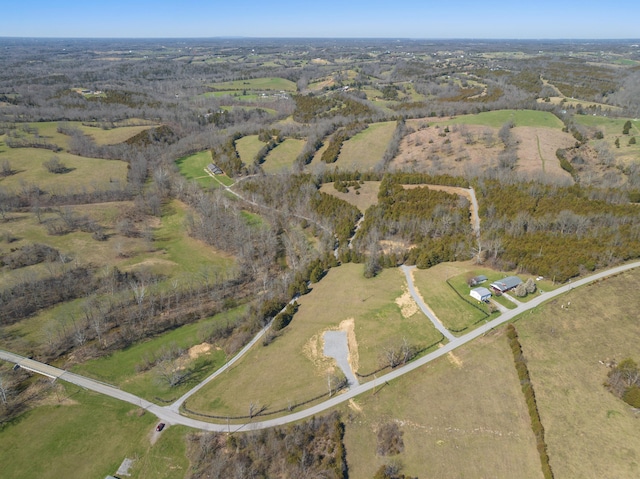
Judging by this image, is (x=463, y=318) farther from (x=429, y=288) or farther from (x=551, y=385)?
(x=551, y=385)

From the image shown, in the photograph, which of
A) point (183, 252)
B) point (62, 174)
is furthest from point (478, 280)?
point (62, 174)

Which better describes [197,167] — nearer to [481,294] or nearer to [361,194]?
[361,194]

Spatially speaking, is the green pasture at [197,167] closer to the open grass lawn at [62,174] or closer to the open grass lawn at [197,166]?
the open grass lawn at [197,166]

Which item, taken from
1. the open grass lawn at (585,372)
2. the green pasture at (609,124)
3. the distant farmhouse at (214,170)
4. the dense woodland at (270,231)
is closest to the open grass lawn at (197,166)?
the distant farmhouse at (214,170)

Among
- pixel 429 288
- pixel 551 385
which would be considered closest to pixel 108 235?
pixel 429 288

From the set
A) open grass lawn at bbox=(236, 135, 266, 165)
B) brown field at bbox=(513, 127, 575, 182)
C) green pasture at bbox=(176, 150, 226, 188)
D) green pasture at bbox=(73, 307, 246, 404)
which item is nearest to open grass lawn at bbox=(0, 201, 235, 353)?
green pasture at bbox=(73, 307, 246, 404)
